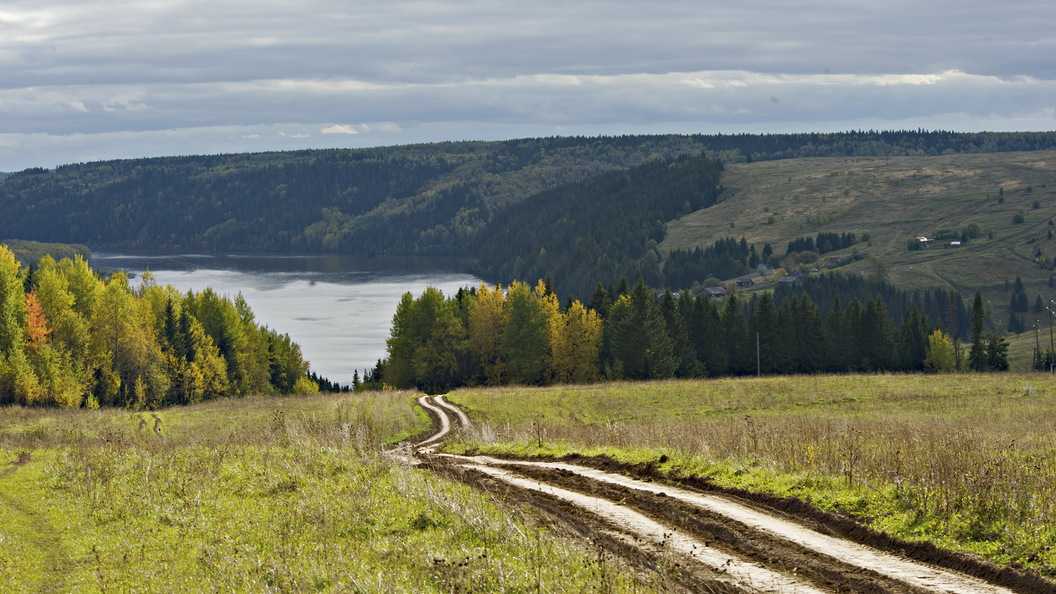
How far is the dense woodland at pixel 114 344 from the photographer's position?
74.2m

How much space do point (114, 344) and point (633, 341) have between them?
161ft

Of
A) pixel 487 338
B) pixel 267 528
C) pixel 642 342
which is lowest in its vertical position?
pixel 642 342

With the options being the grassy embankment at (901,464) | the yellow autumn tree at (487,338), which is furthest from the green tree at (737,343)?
the grassy embankment at (901,464)

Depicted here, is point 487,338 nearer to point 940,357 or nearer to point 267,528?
point 940,357

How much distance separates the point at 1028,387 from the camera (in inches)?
2140

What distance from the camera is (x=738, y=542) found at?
43.3ft

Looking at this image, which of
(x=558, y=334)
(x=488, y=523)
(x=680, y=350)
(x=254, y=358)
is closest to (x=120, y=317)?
(x=254, y=358)

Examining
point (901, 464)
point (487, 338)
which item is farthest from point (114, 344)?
point (901, 464)

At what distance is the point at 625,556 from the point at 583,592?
2.24 m

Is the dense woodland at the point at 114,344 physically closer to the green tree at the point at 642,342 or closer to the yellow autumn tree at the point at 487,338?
the yellow autumn tree at the point at 487,338

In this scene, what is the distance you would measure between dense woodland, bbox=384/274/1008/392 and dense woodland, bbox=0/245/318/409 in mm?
17905

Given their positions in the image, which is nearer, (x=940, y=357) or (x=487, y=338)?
(x=487, y=338)

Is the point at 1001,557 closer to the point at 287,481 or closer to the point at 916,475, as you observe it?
the point at 916,475

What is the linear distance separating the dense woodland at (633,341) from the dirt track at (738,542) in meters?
71.4
